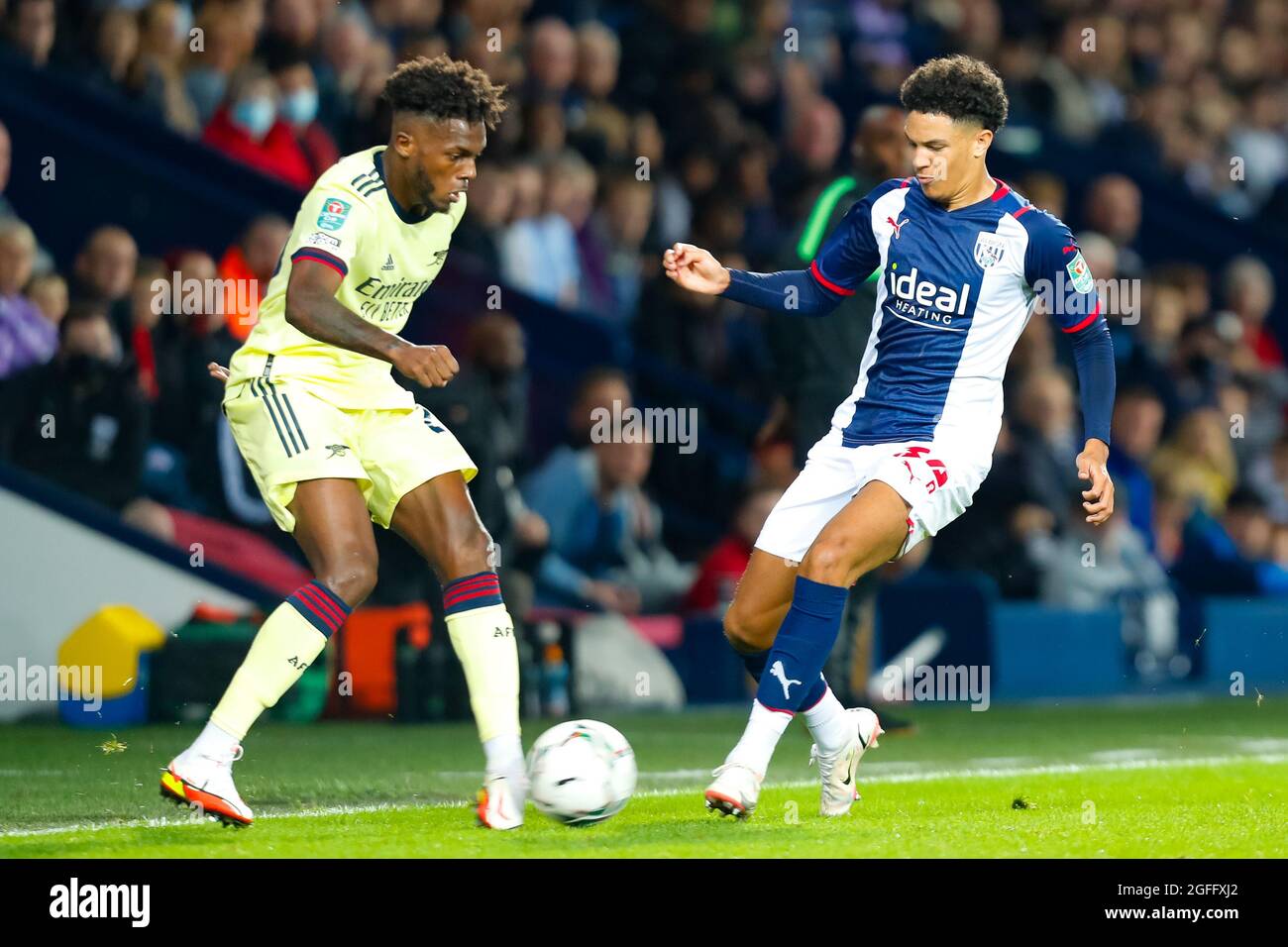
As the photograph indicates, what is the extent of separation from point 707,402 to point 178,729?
14.5 ft

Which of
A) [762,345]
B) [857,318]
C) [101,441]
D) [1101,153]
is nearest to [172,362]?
[101,441]

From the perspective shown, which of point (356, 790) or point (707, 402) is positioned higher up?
point (707, 402)

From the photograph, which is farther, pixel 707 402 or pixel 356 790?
pixel 707 402

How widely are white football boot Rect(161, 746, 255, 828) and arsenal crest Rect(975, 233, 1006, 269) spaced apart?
260cm

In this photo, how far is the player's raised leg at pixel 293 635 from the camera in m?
5.64

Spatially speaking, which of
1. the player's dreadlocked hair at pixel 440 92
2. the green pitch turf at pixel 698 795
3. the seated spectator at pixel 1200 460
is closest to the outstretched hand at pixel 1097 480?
the green pitch turf at pixel 698 795

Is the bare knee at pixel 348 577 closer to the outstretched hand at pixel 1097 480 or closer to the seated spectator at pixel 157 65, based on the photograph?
the outstretched hand at pixel 1097 480

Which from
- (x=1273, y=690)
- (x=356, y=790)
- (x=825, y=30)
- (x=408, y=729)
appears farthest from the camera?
(x=825, y=30)

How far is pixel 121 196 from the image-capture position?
33.6 feet

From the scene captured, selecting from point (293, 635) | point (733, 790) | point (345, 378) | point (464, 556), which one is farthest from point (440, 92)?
point (733, 790)

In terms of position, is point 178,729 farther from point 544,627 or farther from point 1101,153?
point 1101,153

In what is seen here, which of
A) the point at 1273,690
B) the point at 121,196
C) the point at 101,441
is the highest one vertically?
the point at 121,196

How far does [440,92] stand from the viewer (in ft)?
19.6

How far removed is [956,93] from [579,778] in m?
2.26
